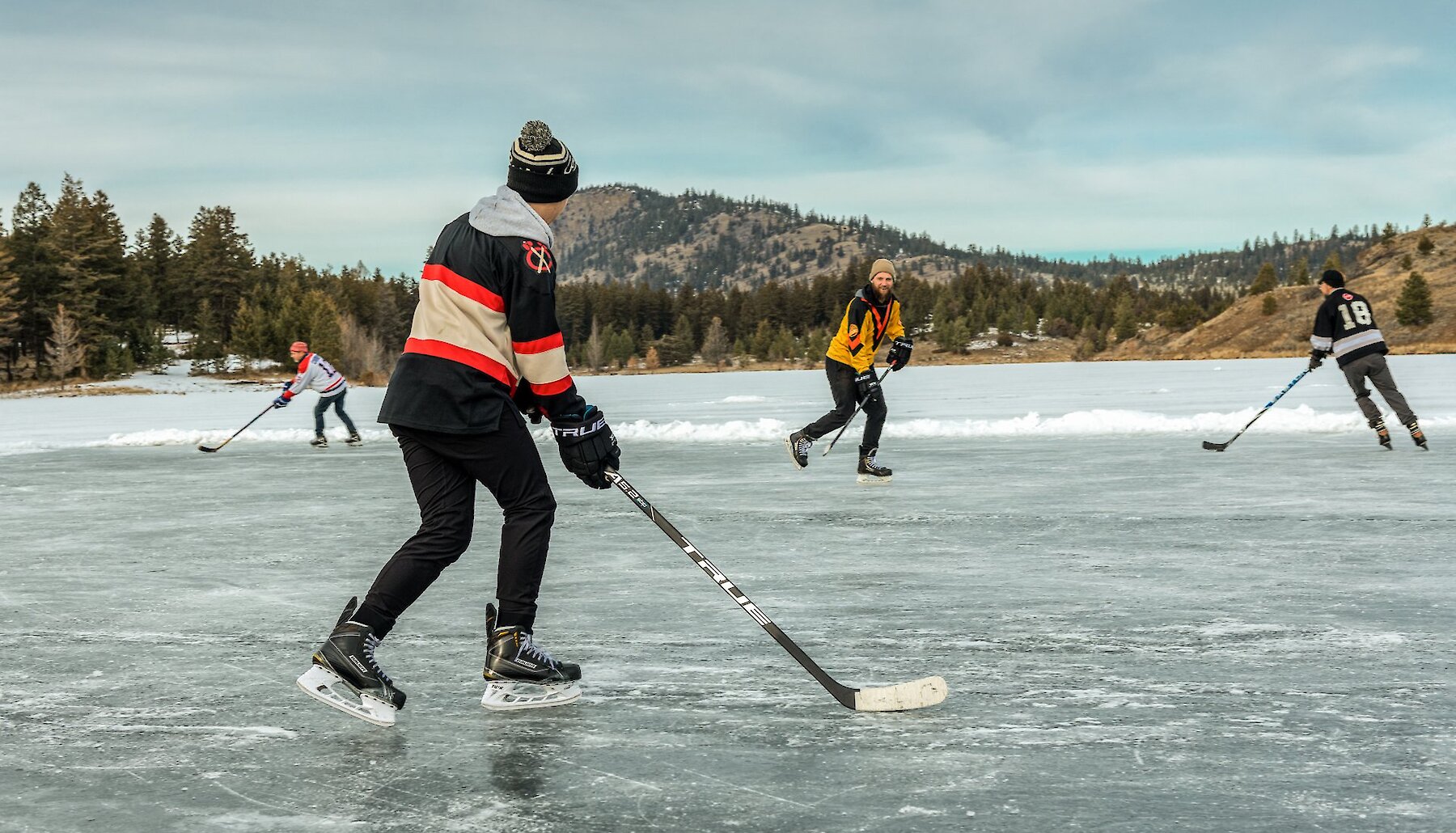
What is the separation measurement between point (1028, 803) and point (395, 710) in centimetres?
184

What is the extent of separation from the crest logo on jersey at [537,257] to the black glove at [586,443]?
0.46m

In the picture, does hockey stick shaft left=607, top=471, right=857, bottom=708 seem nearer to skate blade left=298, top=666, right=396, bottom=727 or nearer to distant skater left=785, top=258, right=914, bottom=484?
skate blade left=298, top=666, right=396, bottom=727

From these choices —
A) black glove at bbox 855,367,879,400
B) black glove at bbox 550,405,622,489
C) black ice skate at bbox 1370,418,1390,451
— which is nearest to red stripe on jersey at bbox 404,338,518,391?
black glove at bbox 550,405,622,489

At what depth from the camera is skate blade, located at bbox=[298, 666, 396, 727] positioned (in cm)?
344

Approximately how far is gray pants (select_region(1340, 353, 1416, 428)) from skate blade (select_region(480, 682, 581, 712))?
33.4ft

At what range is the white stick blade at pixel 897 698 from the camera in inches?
138

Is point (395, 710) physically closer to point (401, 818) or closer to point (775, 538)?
point (401, 818)

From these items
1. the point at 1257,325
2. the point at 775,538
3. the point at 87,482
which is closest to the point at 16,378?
the point at 87,482

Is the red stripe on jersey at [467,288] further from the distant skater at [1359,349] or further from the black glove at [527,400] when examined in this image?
the distant skater at [1359,349]

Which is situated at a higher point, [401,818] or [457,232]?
[457,232]

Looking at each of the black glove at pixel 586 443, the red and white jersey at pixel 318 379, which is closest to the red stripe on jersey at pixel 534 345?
the black glove at pixel 586 443

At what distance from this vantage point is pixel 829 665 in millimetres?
4098

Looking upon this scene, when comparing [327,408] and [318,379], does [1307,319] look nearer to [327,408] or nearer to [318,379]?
[318,379]

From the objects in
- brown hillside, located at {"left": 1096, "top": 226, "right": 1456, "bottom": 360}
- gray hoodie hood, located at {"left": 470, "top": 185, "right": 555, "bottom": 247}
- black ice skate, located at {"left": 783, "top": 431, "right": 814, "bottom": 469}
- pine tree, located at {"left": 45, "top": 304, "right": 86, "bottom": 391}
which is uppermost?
brown hillside, located at {"left": 1096, "top": 226, "right": 1456, "bottom": 360}
